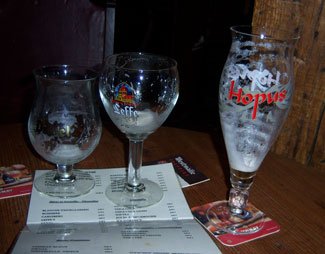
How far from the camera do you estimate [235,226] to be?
612 millimetres

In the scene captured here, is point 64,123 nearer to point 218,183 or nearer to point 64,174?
point 64,174

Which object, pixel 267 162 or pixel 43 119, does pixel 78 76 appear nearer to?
pixel 43 119

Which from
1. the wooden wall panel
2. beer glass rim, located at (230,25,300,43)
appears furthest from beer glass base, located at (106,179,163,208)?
the wooden wall panel

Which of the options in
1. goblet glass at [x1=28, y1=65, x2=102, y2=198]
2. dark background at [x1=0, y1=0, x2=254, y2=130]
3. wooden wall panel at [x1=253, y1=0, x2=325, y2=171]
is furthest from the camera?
dark background at [x1=0, y1=0, x2=254, y2=130]

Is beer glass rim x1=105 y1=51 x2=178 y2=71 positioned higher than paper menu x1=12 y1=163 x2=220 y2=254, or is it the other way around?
beer glass rim x1=105 y1=51 x2=178 y2=71

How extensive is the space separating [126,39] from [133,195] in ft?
5.25

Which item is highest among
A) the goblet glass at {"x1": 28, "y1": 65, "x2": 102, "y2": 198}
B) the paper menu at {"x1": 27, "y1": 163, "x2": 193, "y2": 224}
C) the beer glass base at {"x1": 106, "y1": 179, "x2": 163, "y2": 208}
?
the goblet glass at {"x1": 28, "y1": 65, "x2": 102, "y2": 198}

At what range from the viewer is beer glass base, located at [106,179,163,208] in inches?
25.2

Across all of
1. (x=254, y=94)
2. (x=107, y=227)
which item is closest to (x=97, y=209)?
(x=107, y=227)

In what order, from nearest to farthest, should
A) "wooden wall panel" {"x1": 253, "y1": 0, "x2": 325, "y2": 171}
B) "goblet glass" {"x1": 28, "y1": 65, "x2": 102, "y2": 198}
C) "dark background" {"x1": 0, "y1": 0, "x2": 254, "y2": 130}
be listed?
"goblet glass" {"x1": 28, "y1": 65, "x2": 102, "y2": 198} < "wooden wall panel" {"x1": 253, "y1": 0, "x2": 325, "y2": 171} < "dark background" {"x1": 0, "y1": 0, "x2": 254, "y2": 130}

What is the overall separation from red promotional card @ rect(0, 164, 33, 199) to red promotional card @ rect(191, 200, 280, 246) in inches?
10.2

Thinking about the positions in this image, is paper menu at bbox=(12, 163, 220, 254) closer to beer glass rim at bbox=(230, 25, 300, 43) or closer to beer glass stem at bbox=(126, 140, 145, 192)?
beer glass stem at bbox=(126, 140, 145, 192)

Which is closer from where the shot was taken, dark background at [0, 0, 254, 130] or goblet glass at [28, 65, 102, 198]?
goblet glass at [28, 65, 102, 198]

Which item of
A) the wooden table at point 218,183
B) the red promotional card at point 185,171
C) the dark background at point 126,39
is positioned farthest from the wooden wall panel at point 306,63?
the dark background at point 126,39
